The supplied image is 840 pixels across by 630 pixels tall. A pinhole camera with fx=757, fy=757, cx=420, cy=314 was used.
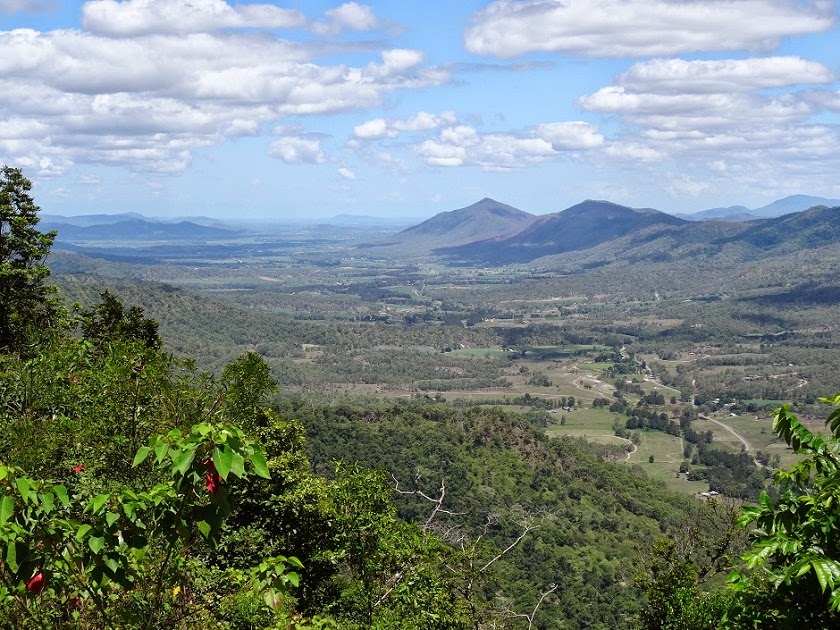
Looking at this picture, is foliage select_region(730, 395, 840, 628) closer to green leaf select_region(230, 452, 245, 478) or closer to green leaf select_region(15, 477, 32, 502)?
green leaf select_region(230, 452, 245, 478)

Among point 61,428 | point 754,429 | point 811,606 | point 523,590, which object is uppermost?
point 61,428

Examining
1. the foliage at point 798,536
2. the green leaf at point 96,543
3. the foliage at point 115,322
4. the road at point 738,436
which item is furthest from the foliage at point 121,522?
the road at point 738,436

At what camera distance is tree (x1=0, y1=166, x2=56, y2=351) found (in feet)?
104

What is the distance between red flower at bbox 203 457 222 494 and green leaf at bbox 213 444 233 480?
0.49m

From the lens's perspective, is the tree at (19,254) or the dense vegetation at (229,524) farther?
the tree at (19,254)

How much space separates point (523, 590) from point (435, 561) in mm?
37158

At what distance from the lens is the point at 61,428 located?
43.3ft

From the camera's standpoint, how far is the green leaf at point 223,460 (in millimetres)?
4715

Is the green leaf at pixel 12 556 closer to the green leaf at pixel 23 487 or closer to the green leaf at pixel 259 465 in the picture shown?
the green leaf at pixel 23 487

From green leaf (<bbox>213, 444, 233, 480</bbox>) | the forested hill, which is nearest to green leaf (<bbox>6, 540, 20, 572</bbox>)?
green leaf (<bbox>213, 444, 233, 480</bbox>)

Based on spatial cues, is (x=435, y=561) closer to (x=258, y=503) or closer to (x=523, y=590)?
(x=258, y=503)

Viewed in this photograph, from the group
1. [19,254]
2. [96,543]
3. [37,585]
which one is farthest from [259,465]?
[19,254]

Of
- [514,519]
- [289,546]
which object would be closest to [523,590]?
[514,519]

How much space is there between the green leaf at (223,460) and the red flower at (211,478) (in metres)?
0.49
